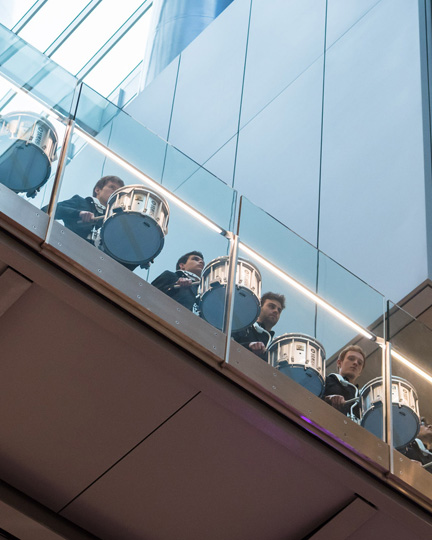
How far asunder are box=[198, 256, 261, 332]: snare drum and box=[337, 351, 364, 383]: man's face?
2.52 ft

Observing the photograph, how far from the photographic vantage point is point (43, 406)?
5.99 m

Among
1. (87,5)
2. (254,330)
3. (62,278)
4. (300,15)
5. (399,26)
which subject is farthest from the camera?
(87,5)

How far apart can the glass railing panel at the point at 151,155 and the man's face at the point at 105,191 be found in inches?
11.3

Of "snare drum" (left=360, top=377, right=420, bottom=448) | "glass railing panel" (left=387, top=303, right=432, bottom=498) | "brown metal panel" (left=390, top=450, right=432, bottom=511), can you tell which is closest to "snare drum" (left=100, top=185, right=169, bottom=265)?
"snare drum" (left=360, top=377, right=420, bottom=448)

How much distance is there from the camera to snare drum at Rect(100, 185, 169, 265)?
6152 millimetres

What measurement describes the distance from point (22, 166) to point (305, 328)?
7.68ft

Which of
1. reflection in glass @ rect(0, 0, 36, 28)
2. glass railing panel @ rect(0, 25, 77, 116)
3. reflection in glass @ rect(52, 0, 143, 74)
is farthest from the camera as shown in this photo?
reflection in glass @ rect(52, 0, 143, 74)

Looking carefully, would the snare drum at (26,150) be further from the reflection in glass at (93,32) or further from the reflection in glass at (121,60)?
the reflection in glass at (121,60)

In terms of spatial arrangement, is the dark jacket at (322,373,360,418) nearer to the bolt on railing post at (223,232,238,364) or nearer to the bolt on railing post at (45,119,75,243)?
the bolt on railing post at (223,232,238,364)

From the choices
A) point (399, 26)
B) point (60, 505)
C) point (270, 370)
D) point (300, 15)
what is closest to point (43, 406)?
point (60, 505)

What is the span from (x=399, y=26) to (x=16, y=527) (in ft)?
29.2

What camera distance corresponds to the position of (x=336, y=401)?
6.66 m

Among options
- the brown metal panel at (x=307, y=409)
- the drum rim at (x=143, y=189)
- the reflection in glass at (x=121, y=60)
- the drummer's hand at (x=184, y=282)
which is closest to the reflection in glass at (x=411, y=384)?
the brown metal panel at (x=307, y=409)

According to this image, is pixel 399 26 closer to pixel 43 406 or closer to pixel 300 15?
pixel 300 15
